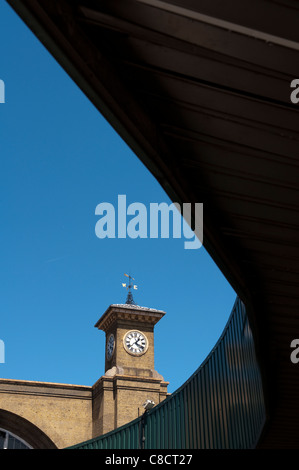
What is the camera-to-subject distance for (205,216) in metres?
5.36

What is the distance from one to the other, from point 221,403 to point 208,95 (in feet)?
28.7

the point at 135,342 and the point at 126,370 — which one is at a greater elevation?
the point at 135,342

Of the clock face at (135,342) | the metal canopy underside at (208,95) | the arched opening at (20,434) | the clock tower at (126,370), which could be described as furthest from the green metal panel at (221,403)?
the clock face at (135,342)

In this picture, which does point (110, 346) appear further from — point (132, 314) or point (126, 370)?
point (126, 370)

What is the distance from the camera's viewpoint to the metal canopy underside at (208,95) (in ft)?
11.0

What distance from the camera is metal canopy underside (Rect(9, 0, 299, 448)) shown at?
11.0 feet

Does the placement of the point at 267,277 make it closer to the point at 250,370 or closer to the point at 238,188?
the point at 238,188

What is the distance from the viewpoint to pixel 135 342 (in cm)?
3178

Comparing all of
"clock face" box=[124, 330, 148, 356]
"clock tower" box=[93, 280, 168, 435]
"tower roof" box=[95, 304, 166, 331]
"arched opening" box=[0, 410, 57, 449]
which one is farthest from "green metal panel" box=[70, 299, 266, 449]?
"tower roof" box=[95, 304, 166, 331]

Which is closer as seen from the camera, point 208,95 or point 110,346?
point 208,95

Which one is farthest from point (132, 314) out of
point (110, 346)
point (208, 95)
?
point (208, 95)

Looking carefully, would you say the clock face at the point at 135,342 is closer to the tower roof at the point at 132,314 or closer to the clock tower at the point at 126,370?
the clock tower at the point at 126,370

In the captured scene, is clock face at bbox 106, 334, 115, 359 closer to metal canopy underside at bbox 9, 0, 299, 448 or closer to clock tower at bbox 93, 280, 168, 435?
clock tower at bbox 93, 280, 168, 435

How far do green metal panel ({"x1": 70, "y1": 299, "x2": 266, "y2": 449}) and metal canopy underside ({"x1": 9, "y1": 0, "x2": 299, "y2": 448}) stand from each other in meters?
3.87
